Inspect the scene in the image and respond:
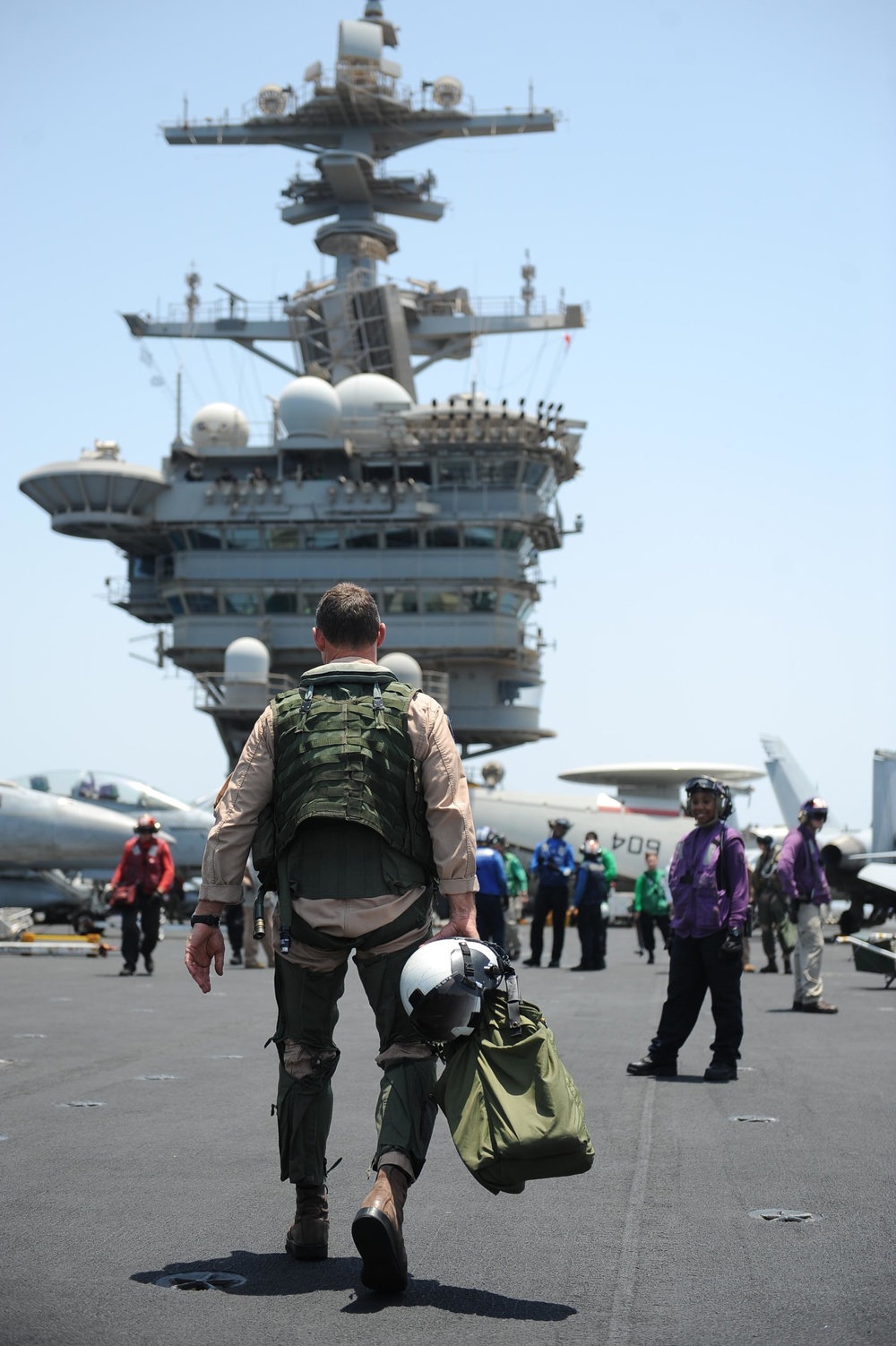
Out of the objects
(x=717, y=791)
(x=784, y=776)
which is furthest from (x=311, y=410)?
(x=717, y=791)

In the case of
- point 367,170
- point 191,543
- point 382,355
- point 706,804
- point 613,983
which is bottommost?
point 613,983

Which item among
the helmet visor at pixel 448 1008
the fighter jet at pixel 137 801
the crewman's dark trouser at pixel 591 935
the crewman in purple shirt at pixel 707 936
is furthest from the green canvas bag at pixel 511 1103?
the fighter jet at pixel 137 801

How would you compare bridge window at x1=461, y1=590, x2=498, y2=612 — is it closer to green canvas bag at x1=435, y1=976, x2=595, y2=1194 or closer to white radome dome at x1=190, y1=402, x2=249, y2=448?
white radome dome at x1=190, y1=402, x2=249, y2=448

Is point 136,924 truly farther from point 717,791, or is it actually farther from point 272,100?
point 272,100

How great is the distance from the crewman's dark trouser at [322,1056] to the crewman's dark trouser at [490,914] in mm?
11939

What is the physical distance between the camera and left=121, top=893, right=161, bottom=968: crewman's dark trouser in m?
15.7

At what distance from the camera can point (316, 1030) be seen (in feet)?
13.9

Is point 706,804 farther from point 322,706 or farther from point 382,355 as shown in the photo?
point 382,355

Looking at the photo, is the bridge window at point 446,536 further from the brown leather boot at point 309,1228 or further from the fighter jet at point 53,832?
the brown leather boot at point 309,1228

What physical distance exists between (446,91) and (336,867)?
52815mm

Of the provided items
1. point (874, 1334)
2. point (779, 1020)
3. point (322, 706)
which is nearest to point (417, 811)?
point (322, 706)

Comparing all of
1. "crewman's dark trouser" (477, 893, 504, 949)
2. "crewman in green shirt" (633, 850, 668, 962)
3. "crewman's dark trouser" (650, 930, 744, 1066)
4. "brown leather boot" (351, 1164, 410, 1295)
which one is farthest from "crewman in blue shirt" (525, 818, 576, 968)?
"brown leather boot" (351, 1164, 410, 1295)

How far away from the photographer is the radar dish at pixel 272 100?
171ft

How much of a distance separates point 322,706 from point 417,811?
429mm
